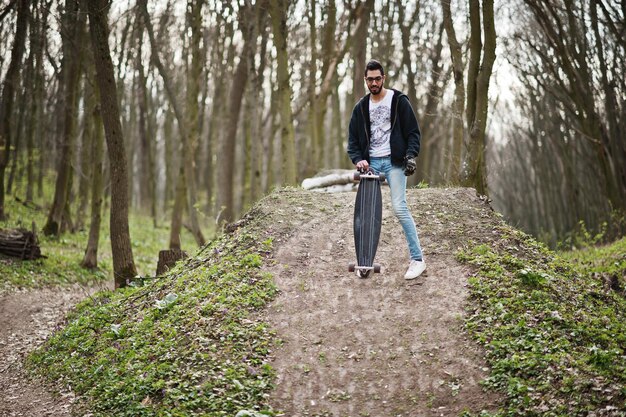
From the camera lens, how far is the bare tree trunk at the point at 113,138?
11.3m

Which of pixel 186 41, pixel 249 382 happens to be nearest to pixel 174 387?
pixel 249 382

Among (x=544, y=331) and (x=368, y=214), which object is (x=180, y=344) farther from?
(x=544, y=331)

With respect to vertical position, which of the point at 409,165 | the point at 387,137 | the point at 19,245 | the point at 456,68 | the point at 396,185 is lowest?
the point at 19,245

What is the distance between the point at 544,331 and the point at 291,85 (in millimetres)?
17168

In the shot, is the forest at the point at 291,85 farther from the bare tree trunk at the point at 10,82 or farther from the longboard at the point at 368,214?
the longboard at the point at 368,214

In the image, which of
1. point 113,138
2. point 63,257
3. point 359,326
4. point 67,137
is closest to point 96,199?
point 63,257

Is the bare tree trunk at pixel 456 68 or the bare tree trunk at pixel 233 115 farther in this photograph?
the bare tree trunk at pixel 233 115

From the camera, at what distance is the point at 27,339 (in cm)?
1020

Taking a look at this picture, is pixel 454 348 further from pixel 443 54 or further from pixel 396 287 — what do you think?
pixel 443 54

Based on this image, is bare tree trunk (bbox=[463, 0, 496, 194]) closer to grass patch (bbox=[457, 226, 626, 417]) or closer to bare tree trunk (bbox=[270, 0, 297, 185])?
grass patch (bbox=[457, 226, 626, 417])

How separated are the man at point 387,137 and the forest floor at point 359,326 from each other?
1031 mm

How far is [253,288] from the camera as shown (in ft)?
28.8

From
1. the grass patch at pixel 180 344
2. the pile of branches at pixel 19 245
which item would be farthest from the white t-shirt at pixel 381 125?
the pile of branches at pixel 19 245

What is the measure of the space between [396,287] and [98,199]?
8.58 meters
